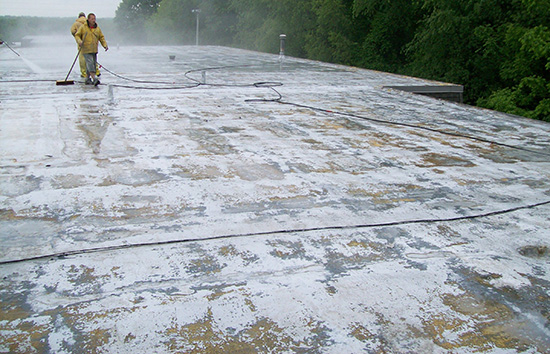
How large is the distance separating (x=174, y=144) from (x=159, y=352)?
2953mm

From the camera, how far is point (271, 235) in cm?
265

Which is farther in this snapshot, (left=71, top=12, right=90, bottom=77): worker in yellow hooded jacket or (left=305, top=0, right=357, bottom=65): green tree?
(left=305, top=0, right=357, bottom=65): green tree

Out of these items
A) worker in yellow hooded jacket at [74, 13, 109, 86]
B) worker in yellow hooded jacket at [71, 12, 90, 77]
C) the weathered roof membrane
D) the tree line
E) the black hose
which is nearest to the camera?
the weathered roof membrane

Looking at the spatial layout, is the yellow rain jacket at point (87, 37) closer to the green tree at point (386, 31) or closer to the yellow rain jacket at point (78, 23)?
the yellow rain jacket at point (78, 23)

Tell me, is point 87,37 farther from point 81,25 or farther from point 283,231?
point 283,231

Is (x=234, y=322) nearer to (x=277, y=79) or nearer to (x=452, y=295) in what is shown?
(x=452, y=295)

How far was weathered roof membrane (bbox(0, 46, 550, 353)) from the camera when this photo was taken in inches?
72.8

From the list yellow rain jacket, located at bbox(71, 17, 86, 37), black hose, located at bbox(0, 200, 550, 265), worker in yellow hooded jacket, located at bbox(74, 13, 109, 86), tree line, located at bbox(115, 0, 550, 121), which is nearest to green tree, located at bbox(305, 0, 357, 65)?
tree line, located at bbox(115, 0, 550, 121)

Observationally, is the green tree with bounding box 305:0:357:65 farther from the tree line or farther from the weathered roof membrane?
the weathered roof membrane

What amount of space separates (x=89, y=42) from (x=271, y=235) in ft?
22.3

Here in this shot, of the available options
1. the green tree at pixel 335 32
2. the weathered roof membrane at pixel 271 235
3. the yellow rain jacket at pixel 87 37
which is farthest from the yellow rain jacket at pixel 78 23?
the green tree at pixel 335 32

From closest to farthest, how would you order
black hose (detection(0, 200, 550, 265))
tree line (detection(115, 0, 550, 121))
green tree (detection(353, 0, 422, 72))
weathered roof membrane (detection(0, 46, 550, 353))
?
weathered roof membrane (detection(0, 46, 550, 353)), black hose (detection(0, 200, 550, 265)), tree line (detection(115, 0, 550, 121)), green tree (detection(353, 0, 422, 72))

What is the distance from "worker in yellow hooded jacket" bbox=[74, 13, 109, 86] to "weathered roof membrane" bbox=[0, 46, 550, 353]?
→ 264 cm

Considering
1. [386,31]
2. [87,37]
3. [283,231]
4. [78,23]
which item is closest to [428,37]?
[386,31]
